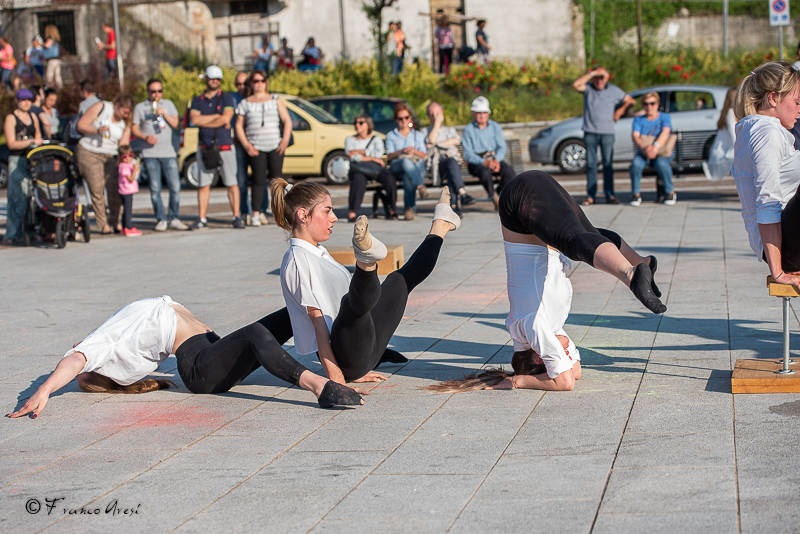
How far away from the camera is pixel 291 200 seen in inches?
231

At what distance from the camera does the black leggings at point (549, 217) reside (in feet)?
17.1

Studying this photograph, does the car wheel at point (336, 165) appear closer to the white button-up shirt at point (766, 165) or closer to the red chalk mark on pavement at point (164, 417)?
the red chalk mark on pavement at point (164, 417)

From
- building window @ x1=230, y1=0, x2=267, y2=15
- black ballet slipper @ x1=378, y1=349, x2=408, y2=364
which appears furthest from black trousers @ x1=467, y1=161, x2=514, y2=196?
building window @ x1=230, y1=0, x2=267, y2=15

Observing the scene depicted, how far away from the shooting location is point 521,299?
584 centimetres

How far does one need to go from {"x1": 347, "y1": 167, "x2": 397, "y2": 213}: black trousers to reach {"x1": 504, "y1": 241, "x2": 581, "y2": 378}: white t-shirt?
29.2 feet

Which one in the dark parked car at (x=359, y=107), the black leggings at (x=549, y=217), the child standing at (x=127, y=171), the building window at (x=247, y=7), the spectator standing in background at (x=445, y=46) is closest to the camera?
the black leggings at (x=549, y=217)

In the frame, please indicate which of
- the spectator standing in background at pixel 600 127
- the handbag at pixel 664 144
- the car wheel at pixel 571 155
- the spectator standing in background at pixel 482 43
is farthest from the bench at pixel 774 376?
the spectator standing in background at pixel 482 43

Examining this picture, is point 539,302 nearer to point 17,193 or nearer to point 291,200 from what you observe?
point 291,200

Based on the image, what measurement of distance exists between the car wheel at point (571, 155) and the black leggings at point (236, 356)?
15968 mm

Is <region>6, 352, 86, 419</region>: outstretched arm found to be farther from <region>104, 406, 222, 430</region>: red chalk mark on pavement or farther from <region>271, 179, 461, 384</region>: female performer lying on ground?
<region>271, 179, 461, 384</region>: female performer lying on ground

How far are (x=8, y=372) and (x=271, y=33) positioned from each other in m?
29.2

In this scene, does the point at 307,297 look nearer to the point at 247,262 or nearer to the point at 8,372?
the point at 8,372

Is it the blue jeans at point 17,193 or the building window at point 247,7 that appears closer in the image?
the blue jeans at point 17,193

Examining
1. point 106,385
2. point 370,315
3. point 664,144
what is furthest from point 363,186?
point 370,315
